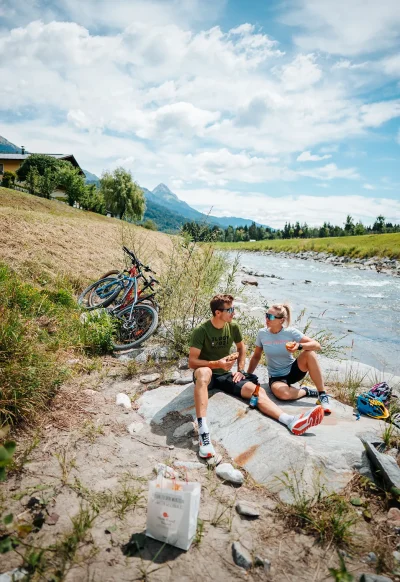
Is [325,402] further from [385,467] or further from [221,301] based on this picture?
[221,301]

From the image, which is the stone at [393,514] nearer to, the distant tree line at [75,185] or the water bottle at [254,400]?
the water bottle at [254,400]

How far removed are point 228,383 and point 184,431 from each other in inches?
35.5

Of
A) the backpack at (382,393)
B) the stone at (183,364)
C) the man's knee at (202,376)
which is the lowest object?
the stone at (183,364)

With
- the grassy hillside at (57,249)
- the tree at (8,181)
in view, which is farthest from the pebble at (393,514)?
the tree at (8,181)

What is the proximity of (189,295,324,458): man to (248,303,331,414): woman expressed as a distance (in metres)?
0.43

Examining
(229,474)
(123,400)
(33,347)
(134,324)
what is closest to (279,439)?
(229,474)

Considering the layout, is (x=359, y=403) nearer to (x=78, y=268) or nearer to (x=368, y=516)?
(x=368, y=516)

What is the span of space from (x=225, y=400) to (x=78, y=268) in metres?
7.80

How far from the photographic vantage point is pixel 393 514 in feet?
9.50

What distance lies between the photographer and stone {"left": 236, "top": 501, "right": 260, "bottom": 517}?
9.36 feet

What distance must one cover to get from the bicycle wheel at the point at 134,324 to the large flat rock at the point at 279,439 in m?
2.06

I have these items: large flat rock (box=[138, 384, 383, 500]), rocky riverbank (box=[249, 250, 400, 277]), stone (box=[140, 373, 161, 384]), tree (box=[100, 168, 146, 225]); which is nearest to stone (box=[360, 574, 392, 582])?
large flat rock (box=[138, 384, 383, 500])

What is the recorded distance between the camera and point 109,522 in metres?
2.66

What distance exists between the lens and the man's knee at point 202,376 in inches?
166
